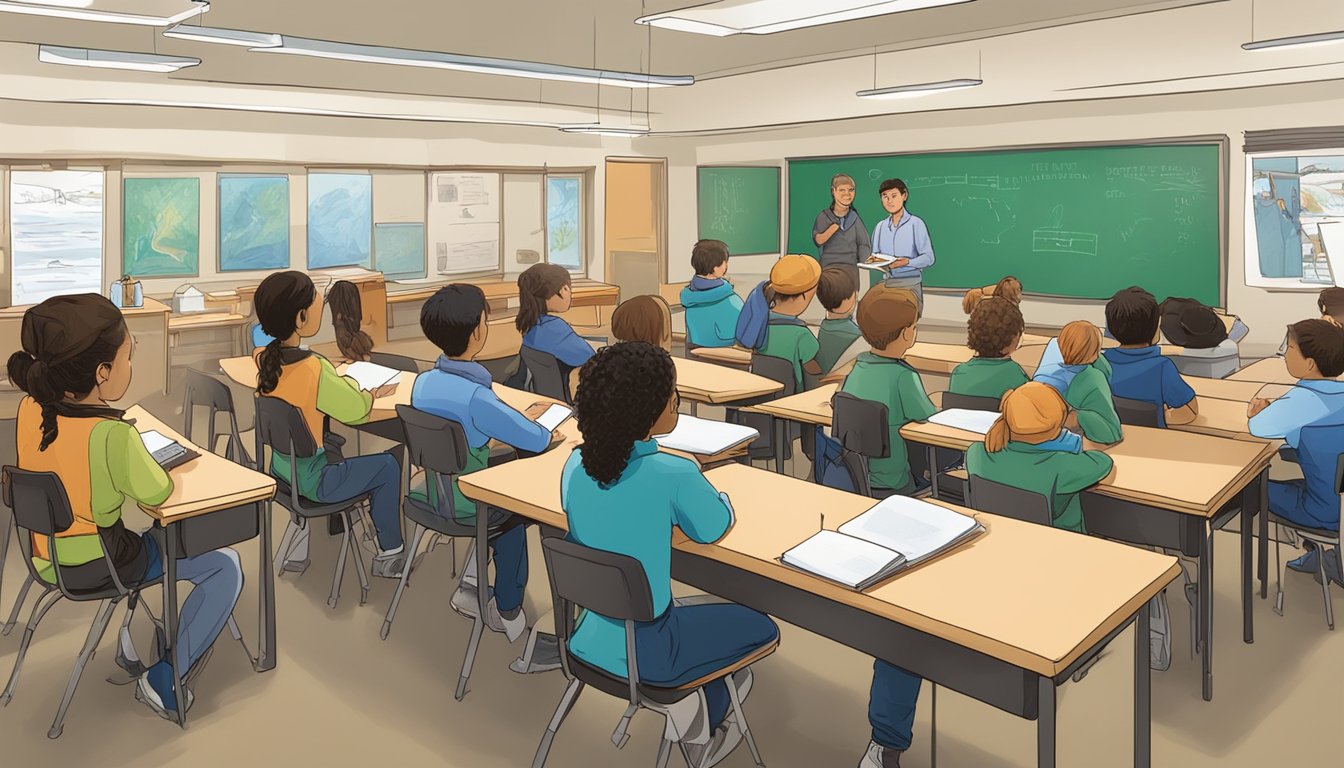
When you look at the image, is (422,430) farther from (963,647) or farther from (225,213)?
(225,213)

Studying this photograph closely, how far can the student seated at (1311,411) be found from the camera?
132 inches

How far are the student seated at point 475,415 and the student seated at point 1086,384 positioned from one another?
1822mm

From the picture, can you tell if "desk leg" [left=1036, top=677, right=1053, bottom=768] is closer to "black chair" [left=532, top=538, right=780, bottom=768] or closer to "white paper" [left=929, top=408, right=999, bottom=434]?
"black chair" [left=532, top=538, right=780, bottom=768]

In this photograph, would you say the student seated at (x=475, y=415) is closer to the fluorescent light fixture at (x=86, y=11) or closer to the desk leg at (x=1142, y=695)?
the fluorescent light fixture at (x=86, y=11)

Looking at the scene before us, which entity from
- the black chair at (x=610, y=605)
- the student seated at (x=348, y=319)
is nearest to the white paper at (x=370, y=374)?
the student seated at (x=348, y=319)

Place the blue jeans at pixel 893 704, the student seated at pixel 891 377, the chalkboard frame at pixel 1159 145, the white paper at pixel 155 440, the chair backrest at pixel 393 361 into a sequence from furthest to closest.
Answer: the chalkboard frame at pixel 1159 145 → the chair backrest at pixel 393 361 → the student seated at pixel 891 377 → the white paper at pixel 155 440 → the blue jeans at pixel 893 704

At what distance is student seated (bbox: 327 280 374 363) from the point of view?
4.57 meters

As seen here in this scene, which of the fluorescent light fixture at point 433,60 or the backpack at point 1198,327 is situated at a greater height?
the fluorescent light fixture at point 433,60

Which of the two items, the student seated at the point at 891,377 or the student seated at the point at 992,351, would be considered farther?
the student seated at the point at 992,351

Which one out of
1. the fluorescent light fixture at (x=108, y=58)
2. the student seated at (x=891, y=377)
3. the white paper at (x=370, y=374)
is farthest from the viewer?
the fluorescent light fixture at (x=108, y=58)

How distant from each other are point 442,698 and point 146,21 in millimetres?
2715

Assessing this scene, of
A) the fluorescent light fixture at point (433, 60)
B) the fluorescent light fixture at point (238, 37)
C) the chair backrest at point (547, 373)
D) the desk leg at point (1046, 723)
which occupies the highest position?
the fluorescent light fixture at point (433, 60)

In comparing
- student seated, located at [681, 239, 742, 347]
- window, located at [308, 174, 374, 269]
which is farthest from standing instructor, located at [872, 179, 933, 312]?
window, located at [308, 174, 374, 269]

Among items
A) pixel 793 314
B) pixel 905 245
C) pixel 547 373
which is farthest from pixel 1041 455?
pixel 905 245
